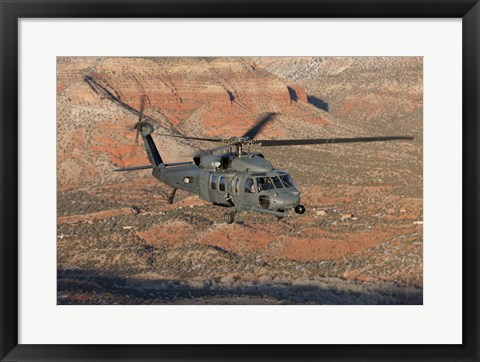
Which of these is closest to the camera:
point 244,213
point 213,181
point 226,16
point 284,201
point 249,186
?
point 226,16

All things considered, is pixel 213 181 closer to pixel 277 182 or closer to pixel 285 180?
pixel 277 182

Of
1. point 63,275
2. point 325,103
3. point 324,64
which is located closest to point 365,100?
point 325,103

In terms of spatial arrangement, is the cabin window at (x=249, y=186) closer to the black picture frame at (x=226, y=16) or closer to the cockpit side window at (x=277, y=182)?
the cockpit side window at (x=277, y=182)

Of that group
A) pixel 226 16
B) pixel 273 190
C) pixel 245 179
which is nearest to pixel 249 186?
pixel 245 179

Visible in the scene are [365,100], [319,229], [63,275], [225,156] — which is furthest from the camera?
[365,100]

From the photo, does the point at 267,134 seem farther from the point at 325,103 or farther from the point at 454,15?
the point at 454,15

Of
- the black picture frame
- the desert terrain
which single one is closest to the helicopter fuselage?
the desert terrain

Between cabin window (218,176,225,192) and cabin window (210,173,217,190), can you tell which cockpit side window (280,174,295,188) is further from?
cabin window (210,173,217,190)
